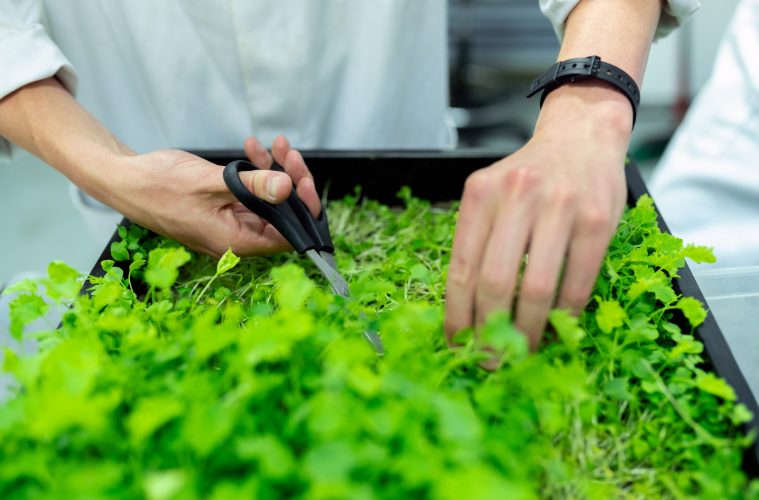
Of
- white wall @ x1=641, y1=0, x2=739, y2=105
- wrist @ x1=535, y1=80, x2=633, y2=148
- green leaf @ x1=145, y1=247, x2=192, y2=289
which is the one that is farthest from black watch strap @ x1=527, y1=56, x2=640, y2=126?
white wall @ x1=641, y1=0, x2=739, y2=105

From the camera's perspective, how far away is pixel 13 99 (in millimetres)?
762

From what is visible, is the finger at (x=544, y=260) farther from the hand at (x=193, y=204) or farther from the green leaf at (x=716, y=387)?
the hand at (x=193, y=204)

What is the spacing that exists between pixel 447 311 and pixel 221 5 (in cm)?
59

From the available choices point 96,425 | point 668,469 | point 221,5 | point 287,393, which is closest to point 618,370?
point 668,469

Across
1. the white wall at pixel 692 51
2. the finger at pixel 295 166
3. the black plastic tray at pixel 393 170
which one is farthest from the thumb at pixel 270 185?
the white wall at pixel 692 51

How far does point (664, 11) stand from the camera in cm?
78

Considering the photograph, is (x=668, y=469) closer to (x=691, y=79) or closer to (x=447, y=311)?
(x=447, y=311)

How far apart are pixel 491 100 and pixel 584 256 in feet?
6.87

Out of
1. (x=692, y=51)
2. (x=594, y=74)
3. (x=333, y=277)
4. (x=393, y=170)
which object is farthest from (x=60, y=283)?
(x=692, y=51)

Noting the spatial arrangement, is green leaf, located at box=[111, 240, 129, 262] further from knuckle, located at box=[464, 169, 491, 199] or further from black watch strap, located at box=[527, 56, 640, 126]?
black watch strap, located at box=[527, 56, 640, 126]

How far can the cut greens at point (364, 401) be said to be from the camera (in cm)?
38

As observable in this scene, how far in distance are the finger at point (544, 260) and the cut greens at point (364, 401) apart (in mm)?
21

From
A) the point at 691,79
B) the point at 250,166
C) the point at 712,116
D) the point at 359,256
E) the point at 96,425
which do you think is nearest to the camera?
the point at 96,425

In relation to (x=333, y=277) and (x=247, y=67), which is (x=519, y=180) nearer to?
(x=333, y=277)
